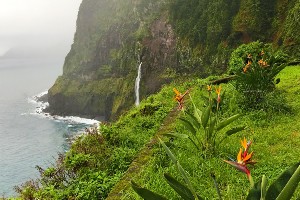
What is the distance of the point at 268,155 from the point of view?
5.31 m

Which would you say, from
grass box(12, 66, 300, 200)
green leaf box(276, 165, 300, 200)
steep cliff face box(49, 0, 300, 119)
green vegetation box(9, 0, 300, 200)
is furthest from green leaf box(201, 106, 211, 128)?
steep cliff face box(49, 0, 300, 119)

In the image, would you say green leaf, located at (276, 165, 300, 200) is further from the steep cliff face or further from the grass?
the steep cliff face

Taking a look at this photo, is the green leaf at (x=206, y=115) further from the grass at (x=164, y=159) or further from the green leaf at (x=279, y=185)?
the green leaf at (x=279, y=185)

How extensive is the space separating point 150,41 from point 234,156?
54907 mm

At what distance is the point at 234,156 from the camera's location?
5258 mm

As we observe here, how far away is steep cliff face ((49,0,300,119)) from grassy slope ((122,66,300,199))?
734 inches

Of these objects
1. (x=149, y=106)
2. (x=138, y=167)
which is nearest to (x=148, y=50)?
(x=149, y=106)

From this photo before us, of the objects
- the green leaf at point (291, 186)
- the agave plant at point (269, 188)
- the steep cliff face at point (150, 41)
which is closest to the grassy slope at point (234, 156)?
the agave plant at point (269, 188)

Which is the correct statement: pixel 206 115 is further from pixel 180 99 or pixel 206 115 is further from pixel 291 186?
pixel 291 186

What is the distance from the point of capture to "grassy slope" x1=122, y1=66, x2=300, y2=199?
4379mm

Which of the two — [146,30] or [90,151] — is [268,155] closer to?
[90,151]

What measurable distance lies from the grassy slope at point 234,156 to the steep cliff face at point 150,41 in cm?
1863

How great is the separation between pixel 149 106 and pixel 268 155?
566cm

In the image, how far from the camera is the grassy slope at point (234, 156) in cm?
438
